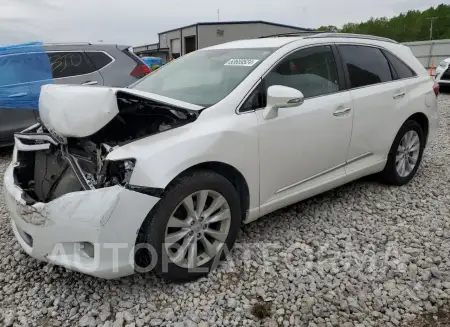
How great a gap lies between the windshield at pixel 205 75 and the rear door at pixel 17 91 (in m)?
2.97

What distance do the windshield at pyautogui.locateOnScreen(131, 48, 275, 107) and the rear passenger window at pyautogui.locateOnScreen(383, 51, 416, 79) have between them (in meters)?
1.64

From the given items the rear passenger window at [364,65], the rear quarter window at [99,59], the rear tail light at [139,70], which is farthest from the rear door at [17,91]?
the rear passenger window at [364,65]

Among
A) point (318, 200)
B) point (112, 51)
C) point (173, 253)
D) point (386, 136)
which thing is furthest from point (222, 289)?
point (112, 51)

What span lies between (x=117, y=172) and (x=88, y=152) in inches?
19.2

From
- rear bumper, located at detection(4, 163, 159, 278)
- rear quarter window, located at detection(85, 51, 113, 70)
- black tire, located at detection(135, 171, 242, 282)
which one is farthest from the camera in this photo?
rear quarter window, located at detection(85, 51, 113, 70)

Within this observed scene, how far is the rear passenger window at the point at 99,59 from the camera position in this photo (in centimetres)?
644

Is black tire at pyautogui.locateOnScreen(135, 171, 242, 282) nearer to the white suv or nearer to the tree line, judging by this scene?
the white suv

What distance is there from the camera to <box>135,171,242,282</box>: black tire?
241 centimetres

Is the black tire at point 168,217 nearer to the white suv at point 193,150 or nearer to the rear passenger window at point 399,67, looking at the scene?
the white suv at point 193,150

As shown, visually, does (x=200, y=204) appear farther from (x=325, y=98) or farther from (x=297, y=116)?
(x=325, y=98)

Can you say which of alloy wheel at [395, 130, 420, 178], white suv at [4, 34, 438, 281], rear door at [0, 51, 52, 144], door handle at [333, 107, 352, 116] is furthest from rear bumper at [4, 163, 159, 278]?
rear door at [0, 51, 52, 144]

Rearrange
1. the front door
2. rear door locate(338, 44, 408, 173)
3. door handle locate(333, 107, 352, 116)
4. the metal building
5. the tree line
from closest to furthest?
the front door, door handle locate(333, 107, 352, 116), rear door locate(338, 44, 408, 173), the metal building, the tree line

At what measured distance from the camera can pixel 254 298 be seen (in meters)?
Answer: 2.58

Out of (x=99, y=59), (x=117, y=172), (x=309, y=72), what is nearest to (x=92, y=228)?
(x=117, y=172)
